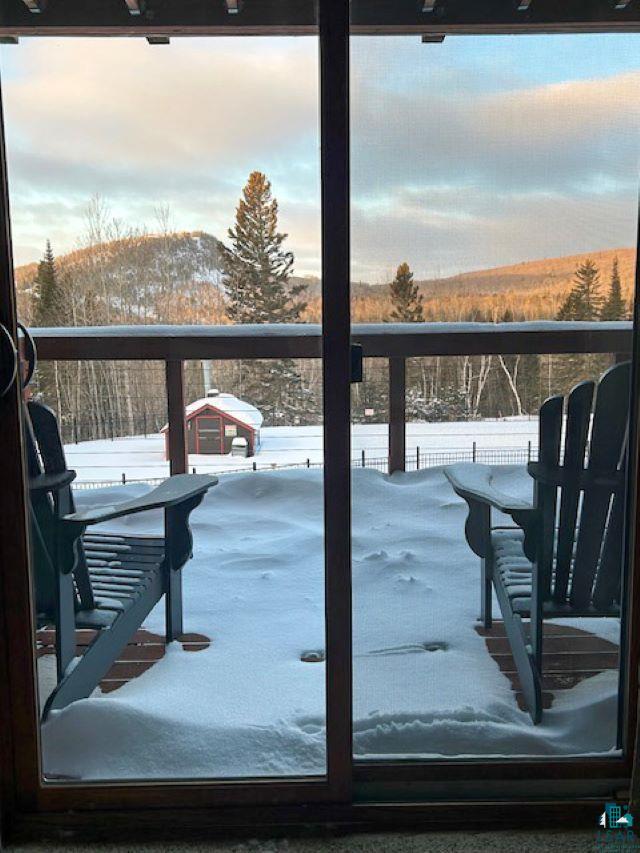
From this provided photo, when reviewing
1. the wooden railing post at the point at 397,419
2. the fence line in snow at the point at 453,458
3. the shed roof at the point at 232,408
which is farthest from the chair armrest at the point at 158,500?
the wooden railing post at the point at 397,419

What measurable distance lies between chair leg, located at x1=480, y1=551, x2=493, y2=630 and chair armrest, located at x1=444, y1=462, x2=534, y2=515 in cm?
14

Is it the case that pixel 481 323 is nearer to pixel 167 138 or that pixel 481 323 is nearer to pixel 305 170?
pixel 305 170

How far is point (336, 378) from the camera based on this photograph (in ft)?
4.21

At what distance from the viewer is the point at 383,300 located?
1.30 metres

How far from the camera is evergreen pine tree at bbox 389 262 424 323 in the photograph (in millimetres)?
1287

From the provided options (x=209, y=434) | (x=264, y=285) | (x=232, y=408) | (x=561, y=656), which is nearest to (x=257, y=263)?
(x=264, y=285)

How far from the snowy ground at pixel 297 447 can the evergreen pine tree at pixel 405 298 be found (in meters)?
0.21

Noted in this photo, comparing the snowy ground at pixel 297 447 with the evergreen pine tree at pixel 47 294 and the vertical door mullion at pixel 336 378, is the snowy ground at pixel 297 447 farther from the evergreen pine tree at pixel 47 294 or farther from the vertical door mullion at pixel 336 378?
the evergreen pine tree at pixel 47 294

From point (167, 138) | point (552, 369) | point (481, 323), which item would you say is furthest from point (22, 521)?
point (167, 138)

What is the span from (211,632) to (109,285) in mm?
1046

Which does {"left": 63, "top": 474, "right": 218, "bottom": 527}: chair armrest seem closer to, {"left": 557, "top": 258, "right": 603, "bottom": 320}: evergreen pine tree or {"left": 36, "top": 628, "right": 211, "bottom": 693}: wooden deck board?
{"left": 36, "top": 628, "right": 211, "bottom": 693}: wooden deck board

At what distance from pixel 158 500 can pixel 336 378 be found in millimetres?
816

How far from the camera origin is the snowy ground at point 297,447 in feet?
4.54

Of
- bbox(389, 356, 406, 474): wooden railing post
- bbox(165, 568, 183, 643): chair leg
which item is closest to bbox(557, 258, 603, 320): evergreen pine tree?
bbox(389, 356, 406, 474): wooden railing post
